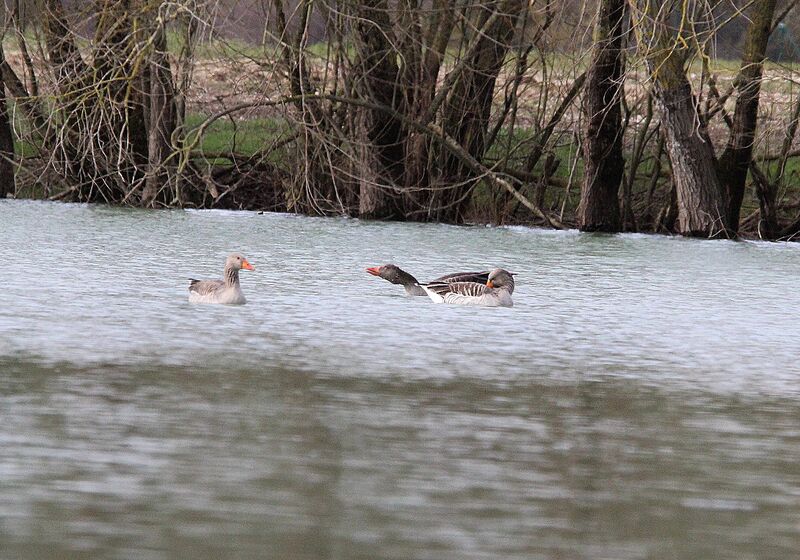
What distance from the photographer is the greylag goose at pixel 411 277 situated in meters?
10.2

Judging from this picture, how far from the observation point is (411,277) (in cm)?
1066

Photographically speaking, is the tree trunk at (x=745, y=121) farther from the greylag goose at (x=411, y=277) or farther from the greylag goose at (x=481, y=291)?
the greylag goose at (x=481, y=291)

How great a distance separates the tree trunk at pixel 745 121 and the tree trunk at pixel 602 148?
1180 mm

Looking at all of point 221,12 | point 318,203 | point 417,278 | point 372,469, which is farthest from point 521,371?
point 318,203

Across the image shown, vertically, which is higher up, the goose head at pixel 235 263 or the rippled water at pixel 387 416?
the goose head at pixel 235 263

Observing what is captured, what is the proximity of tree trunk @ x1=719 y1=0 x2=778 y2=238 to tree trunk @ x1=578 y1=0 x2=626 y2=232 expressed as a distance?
3.87ft

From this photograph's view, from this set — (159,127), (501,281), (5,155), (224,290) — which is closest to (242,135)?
(159,127)

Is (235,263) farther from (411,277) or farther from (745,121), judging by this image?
(745,121)

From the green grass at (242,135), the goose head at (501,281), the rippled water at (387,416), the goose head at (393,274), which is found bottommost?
Result: the rippled water at (387,416)

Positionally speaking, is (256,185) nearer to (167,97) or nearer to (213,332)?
(167,97)

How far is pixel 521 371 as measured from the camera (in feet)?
24.4

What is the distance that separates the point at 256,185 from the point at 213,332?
1115 centimetres

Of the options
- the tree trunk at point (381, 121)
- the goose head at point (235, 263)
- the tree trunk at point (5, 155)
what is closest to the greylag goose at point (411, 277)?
the goose head at point (235, 263)

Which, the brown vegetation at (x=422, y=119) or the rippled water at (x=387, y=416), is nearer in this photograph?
the rippled water at (x=387, y=416)
